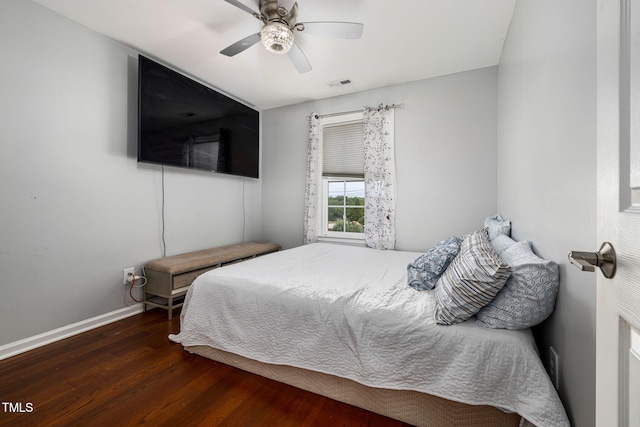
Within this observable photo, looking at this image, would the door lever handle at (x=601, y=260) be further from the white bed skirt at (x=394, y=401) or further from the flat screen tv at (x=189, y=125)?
the flat screen tv at (x=189, y=125)

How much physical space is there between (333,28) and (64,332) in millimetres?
3129

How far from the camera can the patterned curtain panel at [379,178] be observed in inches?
123

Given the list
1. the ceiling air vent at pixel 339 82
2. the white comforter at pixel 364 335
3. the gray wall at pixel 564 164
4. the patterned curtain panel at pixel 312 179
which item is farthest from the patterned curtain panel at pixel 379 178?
the gray wall at pixel 564 164

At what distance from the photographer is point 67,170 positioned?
206 cm

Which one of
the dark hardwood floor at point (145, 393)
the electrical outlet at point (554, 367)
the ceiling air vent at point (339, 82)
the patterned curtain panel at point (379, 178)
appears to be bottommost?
the dark hardwood floor at point (145, 393)

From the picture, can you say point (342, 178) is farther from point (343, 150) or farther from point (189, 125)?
point (189, 125)

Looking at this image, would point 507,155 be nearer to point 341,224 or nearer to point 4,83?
point 341,224

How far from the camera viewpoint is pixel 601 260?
1.64ft

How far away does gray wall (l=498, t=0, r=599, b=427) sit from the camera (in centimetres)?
85

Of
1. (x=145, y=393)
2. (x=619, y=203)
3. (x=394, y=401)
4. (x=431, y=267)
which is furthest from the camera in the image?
(x=431, y=267)

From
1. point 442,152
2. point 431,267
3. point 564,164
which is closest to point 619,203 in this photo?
point 564,164

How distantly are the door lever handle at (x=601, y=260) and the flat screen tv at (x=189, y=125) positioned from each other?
2882 millimetres

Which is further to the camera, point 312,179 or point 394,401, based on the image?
point 312,179

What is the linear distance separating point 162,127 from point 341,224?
7.80 feet
